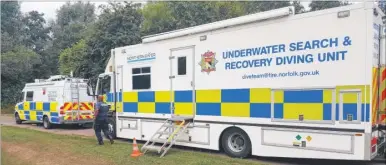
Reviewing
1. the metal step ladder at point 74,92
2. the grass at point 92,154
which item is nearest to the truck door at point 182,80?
the grass at point 92,154

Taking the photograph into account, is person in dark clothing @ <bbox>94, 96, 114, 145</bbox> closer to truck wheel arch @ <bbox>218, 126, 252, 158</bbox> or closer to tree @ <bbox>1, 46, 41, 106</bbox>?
truck wheel arch @ <bbox>218, 126, 252, 158</bbox>

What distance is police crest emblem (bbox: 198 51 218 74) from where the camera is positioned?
8.33 m

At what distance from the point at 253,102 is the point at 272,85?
58 centimetres

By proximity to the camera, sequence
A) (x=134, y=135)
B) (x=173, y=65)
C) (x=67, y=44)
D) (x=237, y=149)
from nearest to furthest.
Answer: (x=237, y=149) → (x=173, y=65) → (x=134, y=135) → (x=67, y=44)

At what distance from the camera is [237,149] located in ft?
25.9

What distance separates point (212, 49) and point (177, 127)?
6.95 feet

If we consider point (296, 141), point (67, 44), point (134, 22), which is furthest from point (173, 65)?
point (67, 44)

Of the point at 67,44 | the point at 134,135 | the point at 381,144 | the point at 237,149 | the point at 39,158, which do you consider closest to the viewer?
the point at 381,144

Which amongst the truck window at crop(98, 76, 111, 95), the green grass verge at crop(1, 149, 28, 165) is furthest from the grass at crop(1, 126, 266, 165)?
the truck window at crop(98, 76, 111, 95)

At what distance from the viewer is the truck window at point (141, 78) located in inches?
386

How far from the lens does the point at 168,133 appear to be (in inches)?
350

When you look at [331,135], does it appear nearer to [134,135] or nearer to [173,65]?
[173,65]

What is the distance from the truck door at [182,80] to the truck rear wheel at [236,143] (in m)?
1.10

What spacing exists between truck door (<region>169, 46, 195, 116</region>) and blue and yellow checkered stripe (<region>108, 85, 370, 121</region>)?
0.02 metres
